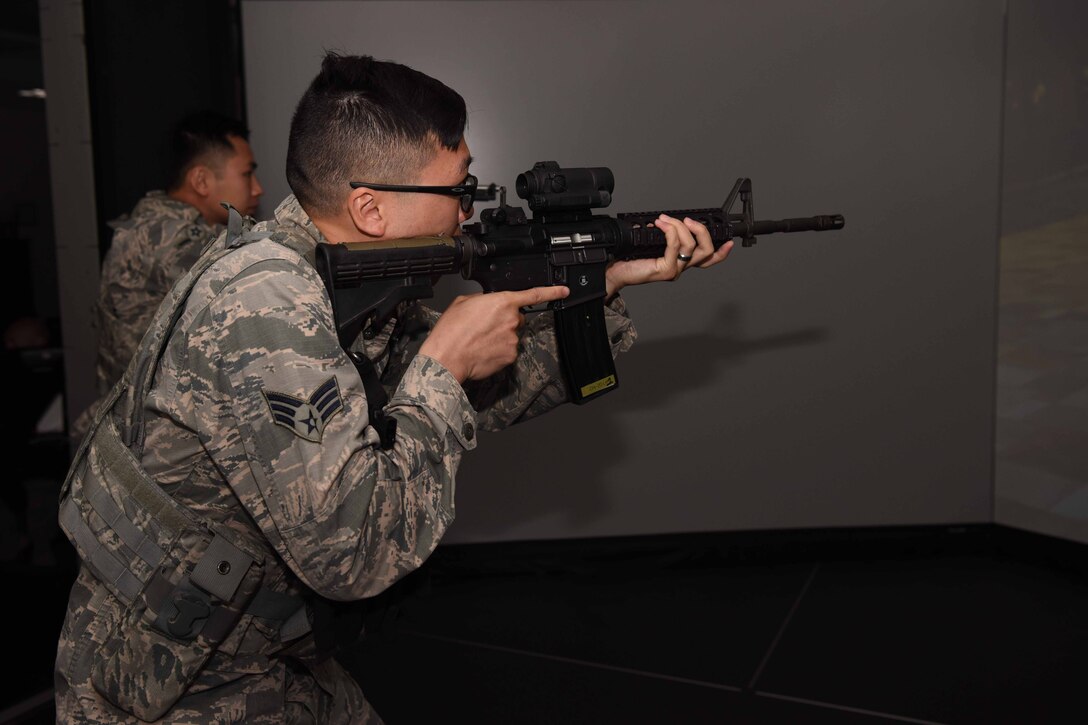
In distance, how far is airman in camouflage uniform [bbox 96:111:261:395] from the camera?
3082 millimetres

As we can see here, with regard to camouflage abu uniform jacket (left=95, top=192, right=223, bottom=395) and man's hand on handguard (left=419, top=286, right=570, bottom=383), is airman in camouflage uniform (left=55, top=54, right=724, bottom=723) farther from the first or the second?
camouflage abu uniform jacket (left=95, top=192, right=223, bottom=395)

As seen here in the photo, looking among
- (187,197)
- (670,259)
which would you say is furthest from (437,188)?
(187,197)

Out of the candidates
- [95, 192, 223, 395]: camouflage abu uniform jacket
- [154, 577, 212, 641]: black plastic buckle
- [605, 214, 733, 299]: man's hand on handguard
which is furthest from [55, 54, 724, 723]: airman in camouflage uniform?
[95, 192, 223, 395]: camouflage abu uniform jacket

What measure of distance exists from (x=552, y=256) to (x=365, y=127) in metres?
0.46

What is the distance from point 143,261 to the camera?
308 centimetres

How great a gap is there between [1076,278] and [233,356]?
3.18m

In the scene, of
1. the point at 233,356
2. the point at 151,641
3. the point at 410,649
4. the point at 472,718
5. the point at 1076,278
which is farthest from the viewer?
the point at 1076,278

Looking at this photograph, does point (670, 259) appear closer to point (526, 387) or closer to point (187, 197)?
point (526, 387)

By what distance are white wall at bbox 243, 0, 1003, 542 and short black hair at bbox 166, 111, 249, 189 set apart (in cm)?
32

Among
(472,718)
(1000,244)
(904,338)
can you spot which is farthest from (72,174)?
(1000,244)

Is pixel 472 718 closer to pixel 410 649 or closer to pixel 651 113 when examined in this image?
pixel 410 649

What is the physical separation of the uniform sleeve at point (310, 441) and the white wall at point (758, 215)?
2346mm

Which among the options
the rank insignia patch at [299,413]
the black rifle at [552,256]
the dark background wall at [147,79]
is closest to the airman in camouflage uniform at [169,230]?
the dark background wall at [147,79]

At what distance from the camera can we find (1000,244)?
3.53 meters
